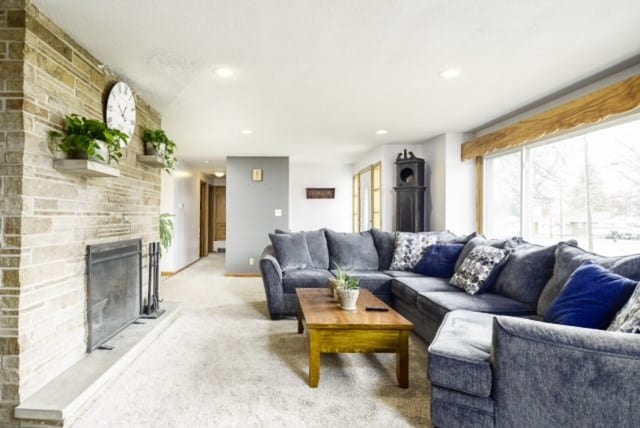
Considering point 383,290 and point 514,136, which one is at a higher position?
point 514,136

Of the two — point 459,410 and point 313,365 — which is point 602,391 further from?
point 313,365

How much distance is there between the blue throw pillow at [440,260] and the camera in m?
3.68

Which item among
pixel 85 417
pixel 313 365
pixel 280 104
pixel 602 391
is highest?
pixel 280 104

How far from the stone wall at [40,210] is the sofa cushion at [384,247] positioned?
3.04 metres

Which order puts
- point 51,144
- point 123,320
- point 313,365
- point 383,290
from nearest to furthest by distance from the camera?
1. point 51,144
2. point 313,365
3. point 123,320
4. point 383,290

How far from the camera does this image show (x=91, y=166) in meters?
2.11

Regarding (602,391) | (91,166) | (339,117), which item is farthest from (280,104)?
(602,391)

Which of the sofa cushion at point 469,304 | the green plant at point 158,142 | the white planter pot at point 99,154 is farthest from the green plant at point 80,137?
the sofa cushion at point 469,304

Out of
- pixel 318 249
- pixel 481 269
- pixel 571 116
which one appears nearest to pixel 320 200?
pixel 318 249

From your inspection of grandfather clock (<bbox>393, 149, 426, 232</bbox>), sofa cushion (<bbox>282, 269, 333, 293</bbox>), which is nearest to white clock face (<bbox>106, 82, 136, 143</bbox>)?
sofa cushion (<bbox>282, 269, 333, 293</bbox>)

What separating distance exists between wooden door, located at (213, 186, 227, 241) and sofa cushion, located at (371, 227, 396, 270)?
23.5 ft

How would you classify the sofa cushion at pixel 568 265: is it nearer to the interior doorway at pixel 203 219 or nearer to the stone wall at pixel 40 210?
the stone wall at pixel 40 210

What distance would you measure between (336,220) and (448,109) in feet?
15.0

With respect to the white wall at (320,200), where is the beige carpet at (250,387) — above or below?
below
